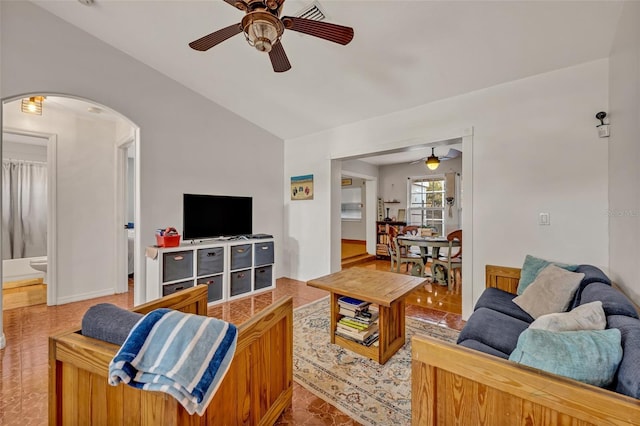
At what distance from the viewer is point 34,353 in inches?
92.1

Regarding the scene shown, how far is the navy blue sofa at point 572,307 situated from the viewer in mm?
912

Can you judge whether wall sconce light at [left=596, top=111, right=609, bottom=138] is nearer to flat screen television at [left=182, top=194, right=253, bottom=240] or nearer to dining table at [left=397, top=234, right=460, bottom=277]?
dining table at [left=397, top=234, right=460, bottom=277]

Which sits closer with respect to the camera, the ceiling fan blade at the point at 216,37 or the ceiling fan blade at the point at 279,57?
the ceiling fan blade at the point at 216,37

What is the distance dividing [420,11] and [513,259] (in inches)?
96.6

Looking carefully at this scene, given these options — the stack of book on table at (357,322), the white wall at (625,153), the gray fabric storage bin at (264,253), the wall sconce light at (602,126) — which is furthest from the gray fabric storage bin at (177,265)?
the wall sconce light at (602,126)

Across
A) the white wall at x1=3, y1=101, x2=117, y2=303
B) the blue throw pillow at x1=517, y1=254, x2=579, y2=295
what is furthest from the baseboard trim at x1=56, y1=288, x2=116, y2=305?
the blue throw pillow at x1=517, y1=254, x2=579, y2=295

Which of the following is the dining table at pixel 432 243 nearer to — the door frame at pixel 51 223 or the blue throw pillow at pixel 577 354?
the blue throw pillow at pixel 577 354

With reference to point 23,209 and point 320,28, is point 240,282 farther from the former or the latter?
point 23,209

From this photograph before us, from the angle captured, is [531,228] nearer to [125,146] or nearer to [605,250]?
[605,250]

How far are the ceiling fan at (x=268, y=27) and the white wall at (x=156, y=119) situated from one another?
1.96m

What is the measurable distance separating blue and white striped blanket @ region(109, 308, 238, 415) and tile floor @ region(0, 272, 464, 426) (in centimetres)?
103

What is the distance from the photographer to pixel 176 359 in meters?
0.82

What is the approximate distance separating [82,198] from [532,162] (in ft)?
17.9

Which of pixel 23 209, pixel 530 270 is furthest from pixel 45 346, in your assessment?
pixel 530 270
